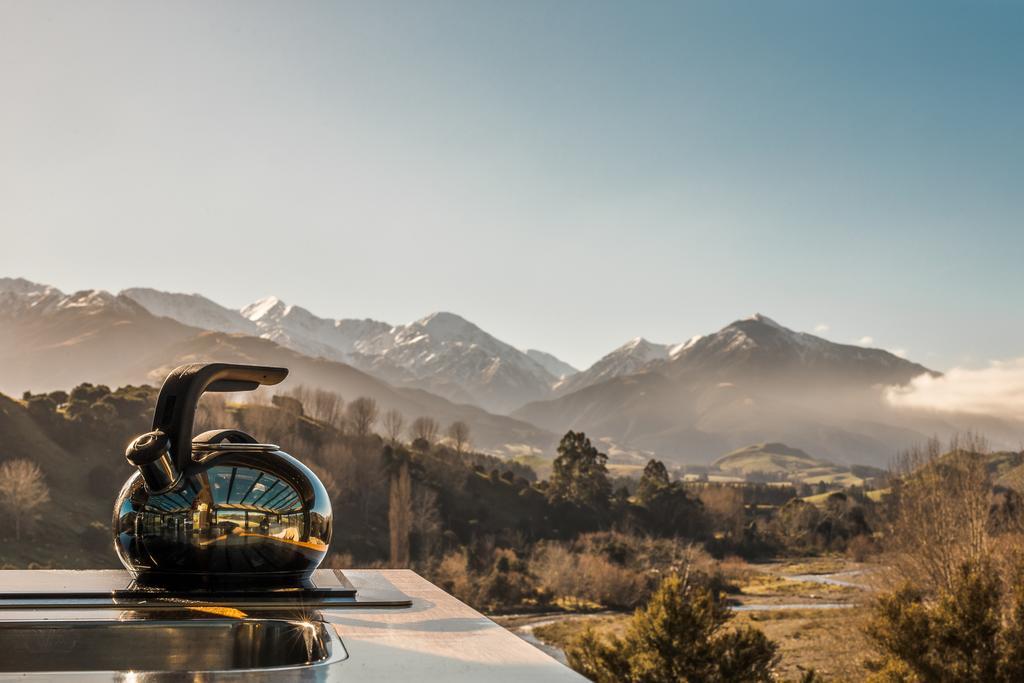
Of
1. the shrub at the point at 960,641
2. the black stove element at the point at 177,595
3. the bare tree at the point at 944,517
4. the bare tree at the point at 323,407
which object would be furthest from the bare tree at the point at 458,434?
the black stove element at the point at 177,595

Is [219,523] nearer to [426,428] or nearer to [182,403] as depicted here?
[182,403]

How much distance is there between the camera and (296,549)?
7.13 ft

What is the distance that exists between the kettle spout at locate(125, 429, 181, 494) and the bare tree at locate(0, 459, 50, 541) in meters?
40.3

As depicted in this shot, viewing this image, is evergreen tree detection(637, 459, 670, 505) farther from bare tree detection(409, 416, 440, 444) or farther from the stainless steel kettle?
the stainless steel kettle

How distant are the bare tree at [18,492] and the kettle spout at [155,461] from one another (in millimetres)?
40328

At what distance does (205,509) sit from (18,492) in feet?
133

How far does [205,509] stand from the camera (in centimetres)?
205

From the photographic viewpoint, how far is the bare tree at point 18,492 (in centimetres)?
3656

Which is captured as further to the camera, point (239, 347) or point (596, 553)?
point (239, 347)

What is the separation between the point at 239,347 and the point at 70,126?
18357cm

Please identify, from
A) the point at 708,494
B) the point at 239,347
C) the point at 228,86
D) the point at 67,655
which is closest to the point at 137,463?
the point at 67,655

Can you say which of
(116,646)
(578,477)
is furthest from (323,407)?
(116,646)

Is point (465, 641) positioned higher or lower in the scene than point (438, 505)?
higher

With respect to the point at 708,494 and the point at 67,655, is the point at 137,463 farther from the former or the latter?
the point at 708,494
